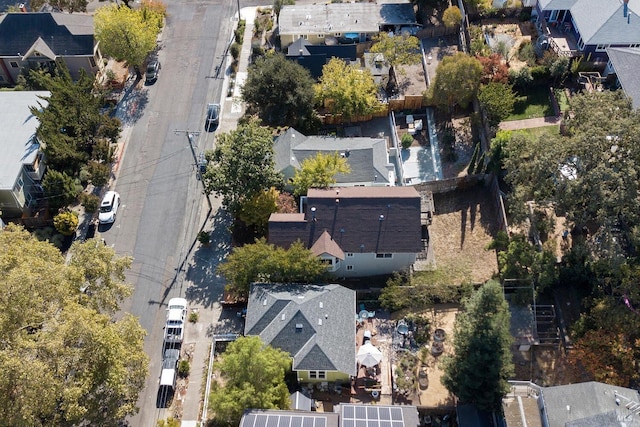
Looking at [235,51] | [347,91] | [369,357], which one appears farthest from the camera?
[235,51]

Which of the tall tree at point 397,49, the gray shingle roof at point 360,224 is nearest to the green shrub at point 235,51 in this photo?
the tall tree at point 397,49

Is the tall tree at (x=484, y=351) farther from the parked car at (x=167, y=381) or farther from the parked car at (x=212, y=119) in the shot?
the parked car at (x=212, y=119)

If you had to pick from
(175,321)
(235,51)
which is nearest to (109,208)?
(175,321)

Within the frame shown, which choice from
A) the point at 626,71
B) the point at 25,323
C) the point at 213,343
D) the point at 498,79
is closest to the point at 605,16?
the point at 626,71

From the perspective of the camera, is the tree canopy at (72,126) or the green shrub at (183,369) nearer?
the green shrub at (183,369)

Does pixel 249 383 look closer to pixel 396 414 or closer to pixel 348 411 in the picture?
pixel 348 411

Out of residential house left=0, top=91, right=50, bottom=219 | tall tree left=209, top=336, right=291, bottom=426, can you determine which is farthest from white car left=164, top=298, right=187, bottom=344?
residential house left=0, top=91, right=50, bottom=219

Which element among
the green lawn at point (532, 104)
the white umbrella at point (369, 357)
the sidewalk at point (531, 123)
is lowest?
the white umbrella at point (369, 357)
